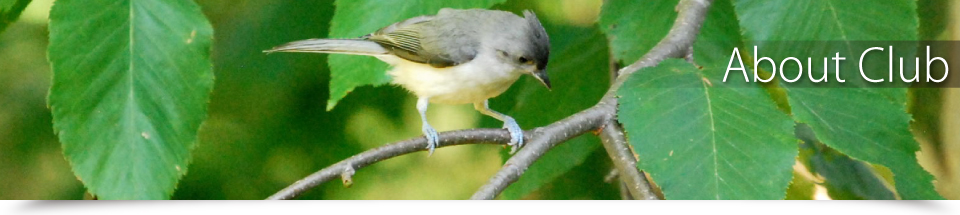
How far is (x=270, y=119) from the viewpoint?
1.01 metres

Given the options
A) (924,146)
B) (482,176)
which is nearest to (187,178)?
(482,176)

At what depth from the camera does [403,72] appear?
876mm

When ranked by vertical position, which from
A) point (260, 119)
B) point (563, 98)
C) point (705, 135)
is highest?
point (705, 135)

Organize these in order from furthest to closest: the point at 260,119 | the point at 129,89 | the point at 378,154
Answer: the point at 260,119 < the point at 129,89 < the point at 378,154

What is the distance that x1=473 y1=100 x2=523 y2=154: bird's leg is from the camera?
2.40 ft

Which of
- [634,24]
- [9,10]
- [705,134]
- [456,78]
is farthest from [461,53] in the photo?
[9,10]

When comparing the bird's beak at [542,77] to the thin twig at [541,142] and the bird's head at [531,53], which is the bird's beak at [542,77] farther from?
the thin twig at [541,142]

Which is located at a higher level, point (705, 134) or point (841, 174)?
point (705, 134)

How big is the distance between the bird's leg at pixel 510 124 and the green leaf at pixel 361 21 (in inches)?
4.4

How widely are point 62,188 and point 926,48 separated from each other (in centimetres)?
92

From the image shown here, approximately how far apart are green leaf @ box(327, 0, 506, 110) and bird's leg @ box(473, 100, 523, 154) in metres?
0.11

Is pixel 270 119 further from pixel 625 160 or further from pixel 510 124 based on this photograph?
pixel 625 160

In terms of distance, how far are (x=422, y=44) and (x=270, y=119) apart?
0.80 feet

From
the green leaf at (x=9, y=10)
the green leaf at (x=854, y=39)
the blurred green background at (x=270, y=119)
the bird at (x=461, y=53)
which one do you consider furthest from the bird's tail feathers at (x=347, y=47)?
the green leaf at (x=854, y=39)
